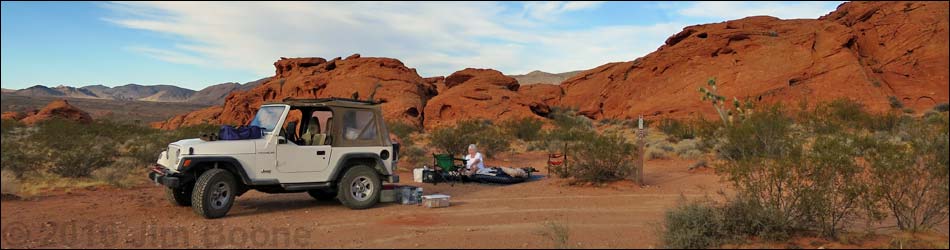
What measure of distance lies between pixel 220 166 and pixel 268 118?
1069mm

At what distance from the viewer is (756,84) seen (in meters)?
41.5

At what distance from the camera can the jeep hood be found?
825 cm

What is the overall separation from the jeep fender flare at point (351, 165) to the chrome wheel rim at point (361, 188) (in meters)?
0.28

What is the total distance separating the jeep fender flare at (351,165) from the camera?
9531 mm

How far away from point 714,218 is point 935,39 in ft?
142

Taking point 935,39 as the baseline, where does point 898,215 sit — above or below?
below

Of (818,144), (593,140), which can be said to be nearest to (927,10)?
(593,140)

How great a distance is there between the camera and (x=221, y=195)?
8.50 meters

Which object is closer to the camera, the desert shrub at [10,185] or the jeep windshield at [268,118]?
the jeep windshield at [268,118]

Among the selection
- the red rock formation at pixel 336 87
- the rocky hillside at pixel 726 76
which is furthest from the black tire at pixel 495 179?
the red rock formation at pixel 336 87

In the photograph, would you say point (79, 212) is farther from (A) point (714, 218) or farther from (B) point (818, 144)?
(B) point (818, 144)

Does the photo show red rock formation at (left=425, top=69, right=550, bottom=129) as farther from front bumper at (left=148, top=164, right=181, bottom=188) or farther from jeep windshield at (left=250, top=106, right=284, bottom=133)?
front bumper at (left=148, top=164, right=181, bottom=188)

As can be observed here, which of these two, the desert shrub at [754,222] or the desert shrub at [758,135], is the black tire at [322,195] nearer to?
the desert shrub at [754,222]

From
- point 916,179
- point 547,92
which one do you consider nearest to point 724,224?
point 916,179
